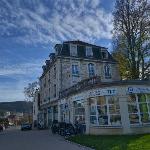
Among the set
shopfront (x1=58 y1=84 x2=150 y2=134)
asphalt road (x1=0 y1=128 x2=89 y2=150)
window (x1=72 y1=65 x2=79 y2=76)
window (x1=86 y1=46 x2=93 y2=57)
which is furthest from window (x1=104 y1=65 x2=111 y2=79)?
asphalt road (x1=0 y1=128 x2=89 y2=150)

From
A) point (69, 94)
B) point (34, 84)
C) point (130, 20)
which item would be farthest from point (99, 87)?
point (34, 84)

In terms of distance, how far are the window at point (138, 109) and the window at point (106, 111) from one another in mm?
1080

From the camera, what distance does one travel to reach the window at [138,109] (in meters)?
24.1

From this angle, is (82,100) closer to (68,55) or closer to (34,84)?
(68,55)

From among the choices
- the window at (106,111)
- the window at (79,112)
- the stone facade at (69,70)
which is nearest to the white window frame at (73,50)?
the stone facade at (69,70)

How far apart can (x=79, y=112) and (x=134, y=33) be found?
12.4 metres

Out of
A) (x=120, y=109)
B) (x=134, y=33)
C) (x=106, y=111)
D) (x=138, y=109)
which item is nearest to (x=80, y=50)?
(x=134, y=33)

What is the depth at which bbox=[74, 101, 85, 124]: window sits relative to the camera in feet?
94.5

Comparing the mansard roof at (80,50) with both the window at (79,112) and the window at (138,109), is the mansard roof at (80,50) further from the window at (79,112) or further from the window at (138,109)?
the window at (138,109)

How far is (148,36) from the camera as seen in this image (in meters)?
35.2

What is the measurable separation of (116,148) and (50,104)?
32661 millimetres

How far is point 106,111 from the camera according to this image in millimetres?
24859

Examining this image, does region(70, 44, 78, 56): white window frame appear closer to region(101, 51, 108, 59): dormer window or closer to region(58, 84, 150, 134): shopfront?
region(101, 51, 108, 59): dormer window

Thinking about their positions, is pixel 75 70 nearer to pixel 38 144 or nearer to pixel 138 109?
pixel 138 109
